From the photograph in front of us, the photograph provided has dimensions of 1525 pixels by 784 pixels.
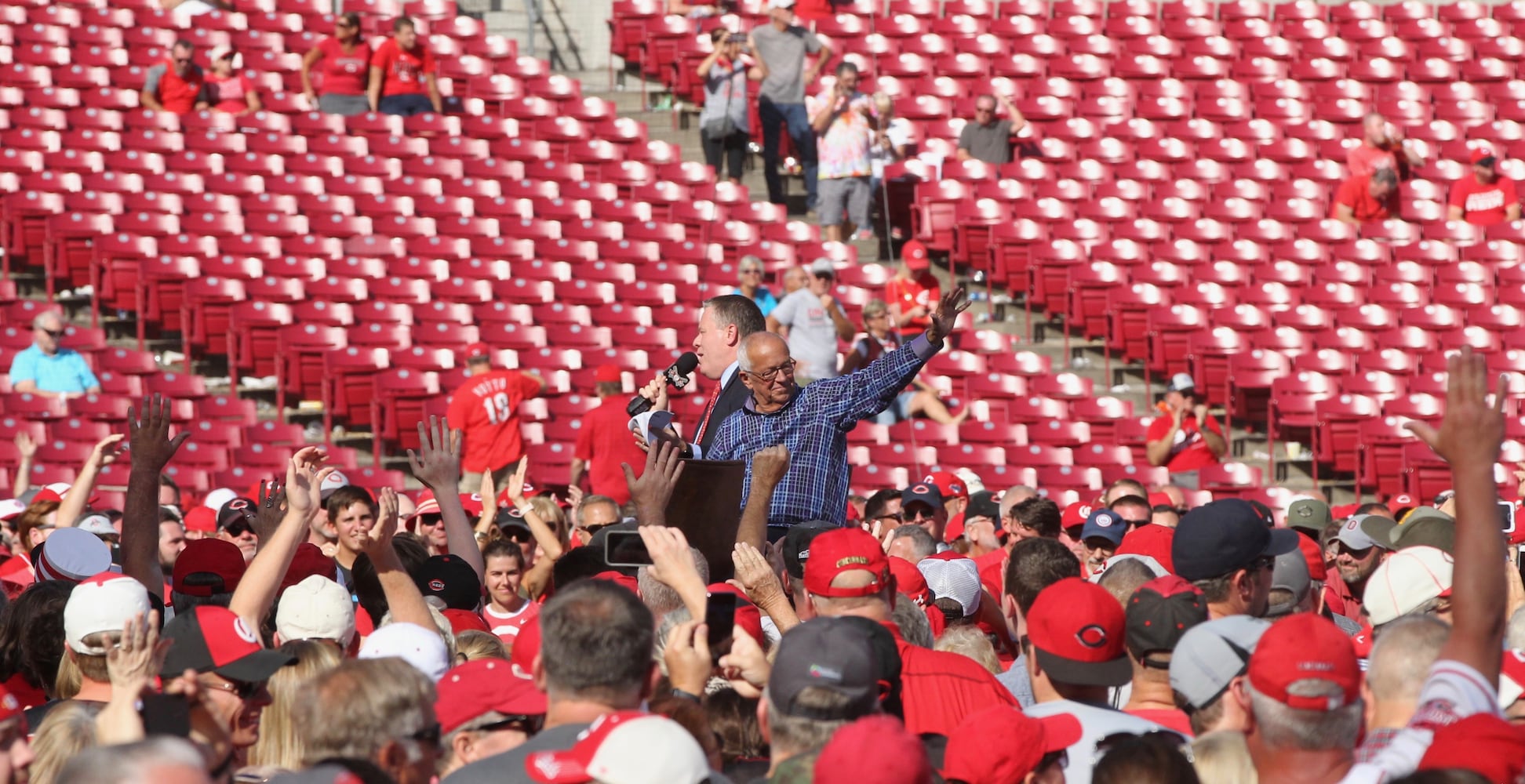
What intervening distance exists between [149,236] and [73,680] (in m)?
11.3

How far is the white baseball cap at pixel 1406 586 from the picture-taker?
4.75 metres

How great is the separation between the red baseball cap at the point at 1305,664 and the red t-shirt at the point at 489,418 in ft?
32.0

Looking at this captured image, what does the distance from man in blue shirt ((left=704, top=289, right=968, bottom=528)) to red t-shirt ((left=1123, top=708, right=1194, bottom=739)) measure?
2.10 meters

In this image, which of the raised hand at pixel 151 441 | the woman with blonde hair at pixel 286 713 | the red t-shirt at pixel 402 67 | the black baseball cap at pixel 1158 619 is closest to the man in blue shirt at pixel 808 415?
the raised hand at pixel 151 441

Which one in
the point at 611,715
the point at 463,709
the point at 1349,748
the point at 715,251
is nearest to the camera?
the point at 611,715

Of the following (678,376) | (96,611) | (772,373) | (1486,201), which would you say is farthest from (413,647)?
(1486,201)

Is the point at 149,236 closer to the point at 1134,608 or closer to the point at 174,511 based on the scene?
the point at 174,511

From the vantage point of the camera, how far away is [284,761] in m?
3.81

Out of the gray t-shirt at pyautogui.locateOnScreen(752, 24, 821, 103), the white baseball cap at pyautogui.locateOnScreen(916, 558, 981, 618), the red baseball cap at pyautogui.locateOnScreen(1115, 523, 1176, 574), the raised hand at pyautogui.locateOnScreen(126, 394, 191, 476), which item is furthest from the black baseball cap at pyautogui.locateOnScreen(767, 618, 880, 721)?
the gray t-shirt at pyautogui.locateOnScreen(752, 24, 821, 103)

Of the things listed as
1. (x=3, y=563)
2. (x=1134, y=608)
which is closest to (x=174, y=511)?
(x=3, y=563)

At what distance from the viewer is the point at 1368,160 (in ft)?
58.3

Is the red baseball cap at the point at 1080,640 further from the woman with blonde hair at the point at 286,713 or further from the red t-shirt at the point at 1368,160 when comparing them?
the red t-shirt at the point at 1368,160

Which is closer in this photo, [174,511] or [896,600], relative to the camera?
[896,600]

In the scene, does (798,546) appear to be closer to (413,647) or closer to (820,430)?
(820,430)
